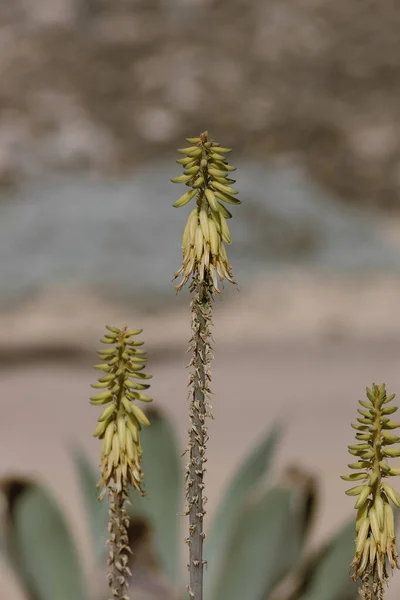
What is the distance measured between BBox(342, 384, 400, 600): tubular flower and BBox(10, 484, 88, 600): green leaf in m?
0.33

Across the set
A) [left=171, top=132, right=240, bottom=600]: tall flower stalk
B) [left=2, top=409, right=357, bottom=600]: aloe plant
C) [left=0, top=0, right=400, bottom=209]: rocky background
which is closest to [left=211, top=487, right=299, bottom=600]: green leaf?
[left=2, top=409, right=357, bottom=600]: aloe plant

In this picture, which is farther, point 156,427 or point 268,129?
point 268,129

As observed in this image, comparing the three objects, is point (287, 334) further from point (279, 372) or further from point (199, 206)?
point (199, 206)

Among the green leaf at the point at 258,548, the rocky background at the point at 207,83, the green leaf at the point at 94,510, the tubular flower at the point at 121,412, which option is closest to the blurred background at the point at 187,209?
the rocky background at the point at 207,83

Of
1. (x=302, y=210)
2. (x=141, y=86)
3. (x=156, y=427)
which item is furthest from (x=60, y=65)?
(x=156, y=427)

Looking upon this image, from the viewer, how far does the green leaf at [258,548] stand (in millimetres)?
593

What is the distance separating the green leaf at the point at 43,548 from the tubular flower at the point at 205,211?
0.32m

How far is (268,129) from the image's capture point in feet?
7.59

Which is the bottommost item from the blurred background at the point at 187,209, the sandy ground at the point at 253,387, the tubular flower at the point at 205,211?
the tubular flower at the point at 205,211

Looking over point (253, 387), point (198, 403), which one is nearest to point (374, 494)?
point (198, 403)

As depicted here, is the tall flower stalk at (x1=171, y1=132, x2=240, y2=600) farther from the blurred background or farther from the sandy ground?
the blurred background

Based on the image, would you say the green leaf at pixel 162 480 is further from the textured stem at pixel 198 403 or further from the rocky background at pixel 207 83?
the rocky background at pixel 207 83

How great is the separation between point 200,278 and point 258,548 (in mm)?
322

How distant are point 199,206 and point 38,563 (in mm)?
363
